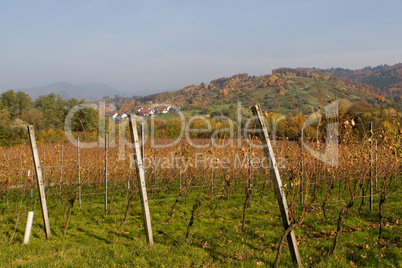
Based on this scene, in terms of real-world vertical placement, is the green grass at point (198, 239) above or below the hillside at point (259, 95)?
below

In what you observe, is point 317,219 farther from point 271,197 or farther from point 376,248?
point 271,197

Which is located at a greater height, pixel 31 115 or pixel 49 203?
pixel 31 115

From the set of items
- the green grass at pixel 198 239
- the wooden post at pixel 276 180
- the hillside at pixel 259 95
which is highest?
the hillside at pixel 259 95

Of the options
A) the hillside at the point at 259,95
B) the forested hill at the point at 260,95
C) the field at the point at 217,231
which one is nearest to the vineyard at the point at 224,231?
the field at the point at 217,231

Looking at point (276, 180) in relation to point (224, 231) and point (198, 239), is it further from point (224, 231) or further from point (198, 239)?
point (224, 231)

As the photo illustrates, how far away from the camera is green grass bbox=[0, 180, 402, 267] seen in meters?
3.68

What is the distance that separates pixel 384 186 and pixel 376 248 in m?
1.30

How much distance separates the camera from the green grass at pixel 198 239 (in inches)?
145

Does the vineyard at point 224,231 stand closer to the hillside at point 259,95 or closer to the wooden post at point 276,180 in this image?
the wooden post at point 276,180

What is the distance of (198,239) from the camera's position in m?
4.78

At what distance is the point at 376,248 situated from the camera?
4.05 m

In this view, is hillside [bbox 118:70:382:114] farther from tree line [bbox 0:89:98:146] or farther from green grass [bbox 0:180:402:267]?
green grass [bbox 0:180:402:267]

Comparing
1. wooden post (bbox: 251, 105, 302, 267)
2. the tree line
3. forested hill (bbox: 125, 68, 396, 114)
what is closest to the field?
wooden post (bbox: 251, 105, 302, 267)

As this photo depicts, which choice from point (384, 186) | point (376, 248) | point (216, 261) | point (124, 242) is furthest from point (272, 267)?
point (384, 186)
